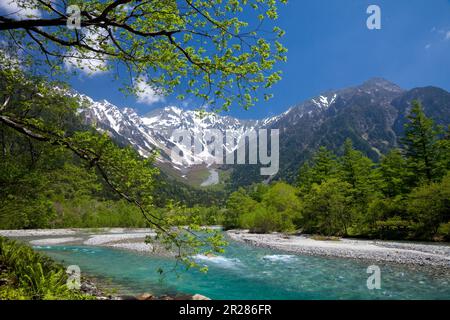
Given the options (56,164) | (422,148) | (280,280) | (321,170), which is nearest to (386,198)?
(422,148)

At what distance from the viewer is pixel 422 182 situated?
142 feet

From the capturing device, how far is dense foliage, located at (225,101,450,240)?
38125 millimetres

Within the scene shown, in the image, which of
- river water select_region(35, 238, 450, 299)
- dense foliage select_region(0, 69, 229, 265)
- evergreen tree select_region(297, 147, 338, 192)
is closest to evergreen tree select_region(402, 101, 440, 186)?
evergreen tree select_region(297, 147, 338, 192)

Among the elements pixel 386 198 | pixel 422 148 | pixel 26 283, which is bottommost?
pixel 26 283

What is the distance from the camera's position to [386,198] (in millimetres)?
45750

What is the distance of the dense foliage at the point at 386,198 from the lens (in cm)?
3812

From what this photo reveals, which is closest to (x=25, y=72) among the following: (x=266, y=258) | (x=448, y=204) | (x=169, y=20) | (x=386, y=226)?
(x=169, y=20)

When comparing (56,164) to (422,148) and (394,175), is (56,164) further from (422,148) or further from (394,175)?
(394,175)

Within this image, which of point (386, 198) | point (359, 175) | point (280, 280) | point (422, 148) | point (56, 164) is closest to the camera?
point (56, 164)

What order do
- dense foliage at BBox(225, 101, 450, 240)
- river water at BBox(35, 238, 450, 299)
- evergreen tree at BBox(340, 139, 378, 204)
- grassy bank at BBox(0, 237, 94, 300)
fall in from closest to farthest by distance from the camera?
1. grassy bank at BBox(0, 237, 94, 300)
2. river water at BBox(35, 238, 450, 299)
3. dense foliage at BBox(225, 101, 450, 240)
4. evergreen tree at BBox(340, 139, 378, 204)

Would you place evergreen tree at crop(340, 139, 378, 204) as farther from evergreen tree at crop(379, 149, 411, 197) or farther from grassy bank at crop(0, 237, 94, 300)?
grassy bank at crop(0, 237, 94, 300)

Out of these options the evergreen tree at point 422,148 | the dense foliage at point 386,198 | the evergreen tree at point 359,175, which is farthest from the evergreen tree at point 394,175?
the evergreen tree at point 359,175
